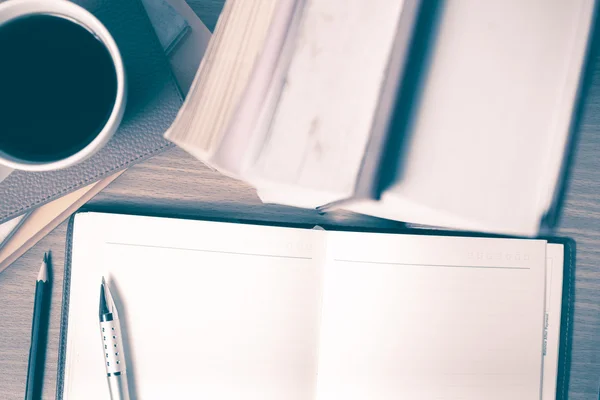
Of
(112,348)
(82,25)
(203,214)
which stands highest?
(82,25)

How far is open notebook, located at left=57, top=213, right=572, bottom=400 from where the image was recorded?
42cm

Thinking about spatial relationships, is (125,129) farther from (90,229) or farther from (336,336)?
(336,336)

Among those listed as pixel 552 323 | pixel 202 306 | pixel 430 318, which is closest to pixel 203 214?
pixel 202 306

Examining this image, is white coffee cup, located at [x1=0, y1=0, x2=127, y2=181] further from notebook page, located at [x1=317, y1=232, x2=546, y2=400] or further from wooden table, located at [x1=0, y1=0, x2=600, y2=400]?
notebook page, located at [x1=317, y1=232, x2=546, y2=400]

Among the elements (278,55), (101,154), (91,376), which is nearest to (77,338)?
(91,376)

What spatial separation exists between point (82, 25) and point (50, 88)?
67 millimetres

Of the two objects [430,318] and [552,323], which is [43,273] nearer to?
[430,318]

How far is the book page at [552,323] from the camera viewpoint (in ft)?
1.41

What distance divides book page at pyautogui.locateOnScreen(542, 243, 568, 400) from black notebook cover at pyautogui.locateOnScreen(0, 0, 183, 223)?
1.18ft

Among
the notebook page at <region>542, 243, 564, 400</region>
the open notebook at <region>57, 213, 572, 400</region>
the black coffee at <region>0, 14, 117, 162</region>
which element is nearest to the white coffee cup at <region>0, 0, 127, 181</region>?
the black coffee at <region>0, 14, 117, 162</region>

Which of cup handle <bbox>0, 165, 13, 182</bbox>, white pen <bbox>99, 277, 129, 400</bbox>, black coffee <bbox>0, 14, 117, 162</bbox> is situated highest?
black coffee <bbox>0, 14, 117, 162</bbox>

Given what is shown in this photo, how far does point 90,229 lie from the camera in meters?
0.42

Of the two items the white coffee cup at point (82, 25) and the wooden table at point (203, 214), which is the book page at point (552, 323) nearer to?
the wooden table at point (203, 214)

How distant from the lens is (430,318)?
43cm
